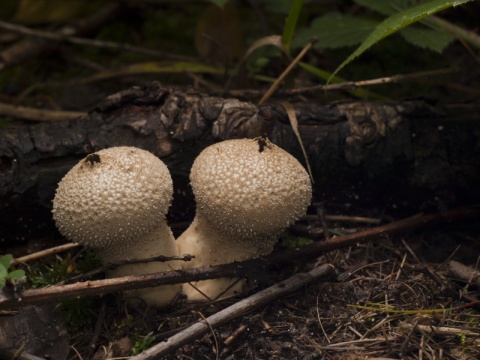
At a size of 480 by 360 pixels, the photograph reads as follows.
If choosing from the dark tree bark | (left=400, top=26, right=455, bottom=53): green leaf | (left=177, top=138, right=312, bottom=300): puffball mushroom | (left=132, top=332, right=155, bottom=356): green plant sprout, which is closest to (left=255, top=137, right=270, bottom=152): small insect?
(left=177, top=138, right=312, bottom=300): puffball mushroom

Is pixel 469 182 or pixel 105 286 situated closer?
pixel 105 286

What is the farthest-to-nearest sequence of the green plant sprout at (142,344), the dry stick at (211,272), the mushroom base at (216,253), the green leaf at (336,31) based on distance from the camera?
the green leaf at (336,31) → the mushroom base at (216,253) → the green plant sprout at (142,344) → the dry stick at (211,272)

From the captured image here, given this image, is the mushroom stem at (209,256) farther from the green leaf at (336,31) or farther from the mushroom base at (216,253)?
the green leaf at (336,31)

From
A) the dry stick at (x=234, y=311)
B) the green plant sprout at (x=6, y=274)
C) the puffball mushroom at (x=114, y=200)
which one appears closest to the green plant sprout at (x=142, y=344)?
the dry stick at (x=234, y=311)

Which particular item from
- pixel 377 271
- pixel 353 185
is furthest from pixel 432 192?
pixel 377 271

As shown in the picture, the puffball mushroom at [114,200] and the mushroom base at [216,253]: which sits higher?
the puffball mushroom at [114,200]

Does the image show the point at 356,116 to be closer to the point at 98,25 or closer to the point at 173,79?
the point at 173,79

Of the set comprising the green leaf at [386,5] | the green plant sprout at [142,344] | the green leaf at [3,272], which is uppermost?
the green leaf at [386,5]
